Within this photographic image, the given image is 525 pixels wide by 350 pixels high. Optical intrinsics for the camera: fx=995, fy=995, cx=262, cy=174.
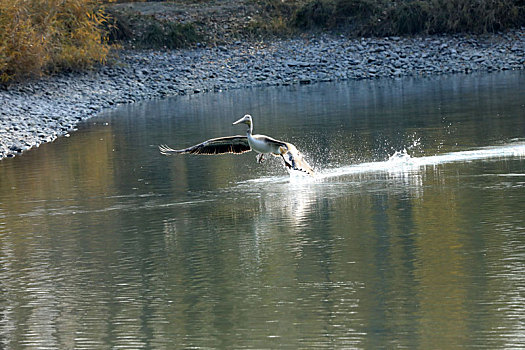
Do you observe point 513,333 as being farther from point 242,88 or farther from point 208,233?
point 242,88

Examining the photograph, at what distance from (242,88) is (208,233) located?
1100 inches

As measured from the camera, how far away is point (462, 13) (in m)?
44.5

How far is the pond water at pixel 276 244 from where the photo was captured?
864 cm

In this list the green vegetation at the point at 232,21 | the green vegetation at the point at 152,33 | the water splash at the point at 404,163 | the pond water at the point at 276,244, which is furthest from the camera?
the green vegetation at the point at 152,33

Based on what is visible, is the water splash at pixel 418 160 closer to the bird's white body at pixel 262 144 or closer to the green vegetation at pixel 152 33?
the bird's white body at pixel 262 144

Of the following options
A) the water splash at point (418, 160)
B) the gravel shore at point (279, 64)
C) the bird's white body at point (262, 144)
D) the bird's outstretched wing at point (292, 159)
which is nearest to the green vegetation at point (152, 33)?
the gravel shore at point (279, 64)

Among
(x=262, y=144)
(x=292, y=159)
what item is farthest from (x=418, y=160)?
(x=292, y=159)

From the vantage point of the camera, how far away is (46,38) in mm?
35781

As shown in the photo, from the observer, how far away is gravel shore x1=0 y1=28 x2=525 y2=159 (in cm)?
3850

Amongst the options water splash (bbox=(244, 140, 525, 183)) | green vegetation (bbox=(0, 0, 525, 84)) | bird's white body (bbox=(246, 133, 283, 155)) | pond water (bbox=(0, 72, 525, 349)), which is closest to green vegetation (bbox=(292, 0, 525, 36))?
green vegetation (bbox=(0, 0, 525, 84))

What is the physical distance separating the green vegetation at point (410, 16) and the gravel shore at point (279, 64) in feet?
2.72

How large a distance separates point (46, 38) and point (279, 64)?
11.3 metres

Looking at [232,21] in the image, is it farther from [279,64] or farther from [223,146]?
[223,146]

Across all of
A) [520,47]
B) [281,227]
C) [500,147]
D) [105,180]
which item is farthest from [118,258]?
[520,47]
